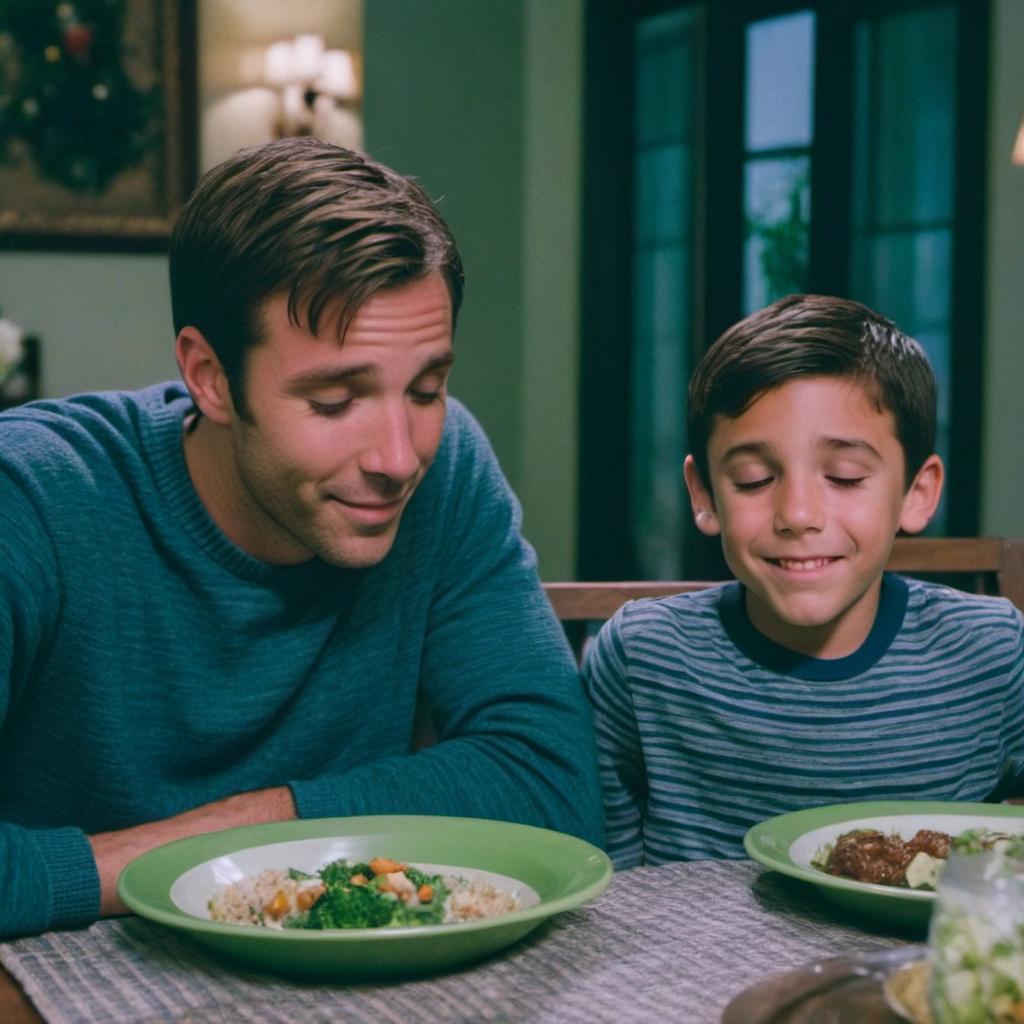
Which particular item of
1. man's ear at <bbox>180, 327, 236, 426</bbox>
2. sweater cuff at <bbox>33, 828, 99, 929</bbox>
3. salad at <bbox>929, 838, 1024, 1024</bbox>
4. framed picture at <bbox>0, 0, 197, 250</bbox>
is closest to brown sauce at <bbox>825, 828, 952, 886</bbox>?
salad at <bbox>929, 838, 1024, 1024</bbox>

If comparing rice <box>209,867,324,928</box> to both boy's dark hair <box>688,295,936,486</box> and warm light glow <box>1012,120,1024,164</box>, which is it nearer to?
boy's dark hair <box>688,295,936,486</box>

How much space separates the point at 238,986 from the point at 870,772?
2.41 feet

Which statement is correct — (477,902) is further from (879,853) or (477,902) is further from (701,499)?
(701,499)

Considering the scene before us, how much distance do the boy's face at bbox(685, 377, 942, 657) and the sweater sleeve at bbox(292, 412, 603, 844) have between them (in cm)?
22

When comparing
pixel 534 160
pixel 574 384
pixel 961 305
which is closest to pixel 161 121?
pixel 534 160

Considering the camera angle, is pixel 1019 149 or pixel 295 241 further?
pixel 1019 149

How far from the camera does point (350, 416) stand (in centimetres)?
122

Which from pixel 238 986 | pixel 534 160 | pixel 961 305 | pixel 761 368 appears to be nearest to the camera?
pixel 238 986

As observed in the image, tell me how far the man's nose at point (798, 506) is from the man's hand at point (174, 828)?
0.50 metres

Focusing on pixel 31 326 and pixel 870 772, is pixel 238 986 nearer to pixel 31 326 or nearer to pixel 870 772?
pixel 870 772

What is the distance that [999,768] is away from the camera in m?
1.40

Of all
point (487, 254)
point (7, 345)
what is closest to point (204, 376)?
point (7, 345)

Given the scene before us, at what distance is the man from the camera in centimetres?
121

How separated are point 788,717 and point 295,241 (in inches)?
25.6
